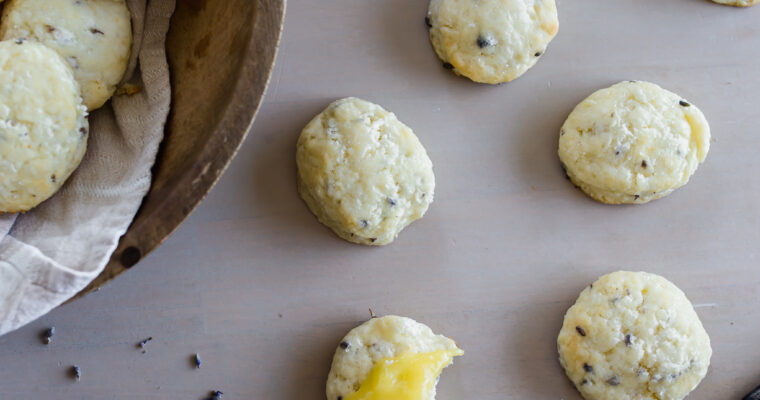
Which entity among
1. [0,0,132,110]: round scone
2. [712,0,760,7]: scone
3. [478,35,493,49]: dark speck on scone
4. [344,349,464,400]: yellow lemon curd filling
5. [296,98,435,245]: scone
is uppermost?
[0,0,132,110]: round scone

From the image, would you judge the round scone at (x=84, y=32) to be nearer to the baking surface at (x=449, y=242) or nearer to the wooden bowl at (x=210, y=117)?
the wooden bowl at (x=210, y=117)

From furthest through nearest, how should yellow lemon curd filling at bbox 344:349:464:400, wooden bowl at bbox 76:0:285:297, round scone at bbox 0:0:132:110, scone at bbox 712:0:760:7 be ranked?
scone at bbox 712:0:760:7
yellow lemon curd filling at bbox 344:349:464:400
round scone at bbox 0:0:132:110
wooden bowl at bbox 76:0:285:297

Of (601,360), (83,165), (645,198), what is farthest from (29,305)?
(645,198)

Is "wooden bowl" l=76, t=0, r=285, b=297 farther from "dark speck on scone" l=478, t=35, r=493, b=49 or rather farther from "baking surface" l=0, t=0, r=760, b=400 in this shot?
"dark speck on scone" l=478, t=35, r=493, b=49

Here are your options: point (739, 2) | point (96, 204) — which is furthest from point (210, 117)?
point (739, 2)

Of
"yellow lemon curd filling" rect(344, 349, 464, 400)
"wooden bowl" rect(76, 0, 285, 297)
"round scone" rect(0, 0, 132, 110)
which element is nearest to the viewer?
"wooden bowl" rect(76, 0, 285, 297)

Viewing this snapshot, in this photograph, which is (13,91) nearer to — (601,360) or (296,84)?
(296,84)

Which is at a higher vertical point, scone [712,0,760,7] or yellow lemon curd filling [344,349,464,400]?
scone [712,0,760,7]

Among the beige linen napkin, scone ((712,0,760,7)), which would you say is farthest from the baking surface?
the beige linen napkin
